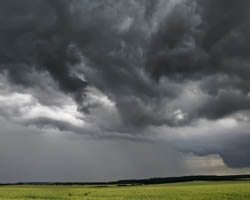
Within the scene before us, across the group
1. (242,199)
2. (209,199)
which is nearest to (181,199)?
(209,199)

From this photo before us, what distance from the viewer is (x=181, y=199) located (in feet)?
166

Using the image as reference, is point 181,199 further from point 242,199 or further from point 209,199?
point 242,199

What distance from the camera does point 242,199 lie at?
4825cm

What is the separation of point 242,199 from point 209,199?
5041mm

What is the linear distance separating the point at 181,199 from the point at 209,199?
4.49 meters

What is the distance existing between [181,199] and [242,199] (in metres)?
9.49

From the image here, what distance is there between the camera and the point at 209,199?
49.8m
